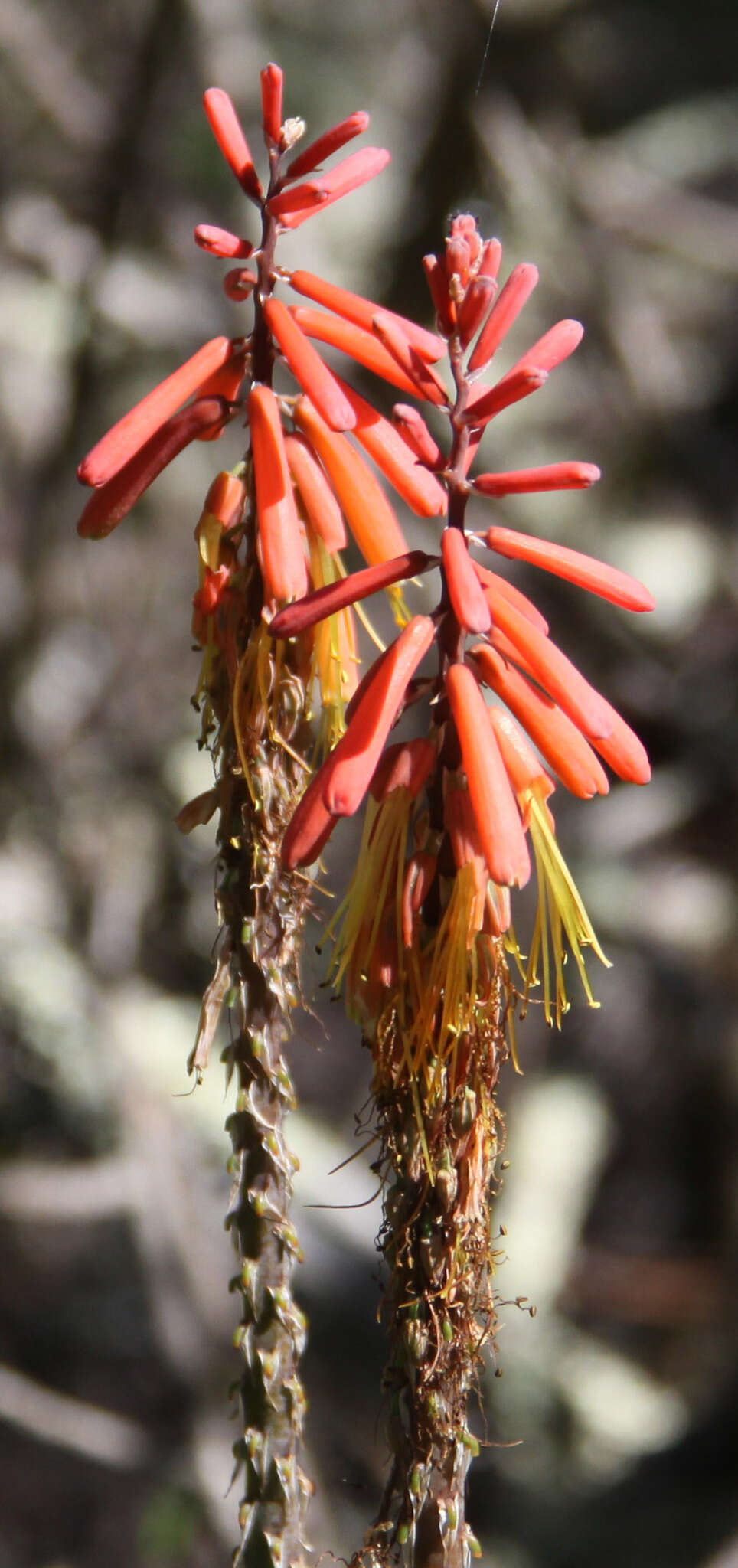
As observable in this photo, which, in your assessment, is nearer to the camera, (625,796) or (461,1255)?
(461,1255)

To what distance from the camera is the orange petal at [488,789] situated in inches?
15.8

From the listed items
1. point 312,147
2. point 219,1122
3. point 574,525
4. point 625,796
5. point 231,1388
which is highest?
point 312,147

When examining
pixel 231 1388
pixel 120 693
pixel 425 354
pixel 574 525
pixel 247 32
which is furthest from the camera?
pixel 574 525

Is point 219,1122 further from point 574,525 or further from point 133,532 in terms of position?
point 574,525

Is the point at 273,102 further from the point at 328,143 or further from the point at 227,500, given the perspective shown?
the point at 227,500

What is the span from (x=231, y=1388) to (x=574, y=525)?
173cm

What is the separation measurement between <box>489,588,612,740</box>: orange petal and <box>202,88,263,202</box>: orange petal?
0.20 metres

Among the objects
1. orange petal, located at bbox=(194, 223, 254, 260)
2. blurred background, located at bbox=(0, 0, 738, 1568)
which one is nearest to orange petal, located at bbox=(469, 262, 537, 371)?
orange petal, located at bbox=(194, 223, 254, 260)

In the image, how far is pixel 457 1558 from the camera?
0.46m

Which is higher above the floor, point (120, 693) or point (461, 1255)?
point (120, 693)

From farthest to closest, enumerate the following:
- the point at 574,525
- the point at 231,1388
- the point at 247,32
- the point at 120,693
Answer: the point at 574,525
the point at 120,693
the point at 247,32
the point at 231,1388

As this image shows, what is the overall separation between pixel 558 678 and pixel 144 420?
197 mm

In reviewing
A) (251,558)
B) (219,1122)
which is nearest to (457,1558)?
(251,558)

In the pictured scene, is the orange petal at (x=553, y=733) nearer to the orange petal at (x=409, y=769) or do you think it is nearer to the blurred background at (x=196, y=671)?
the orange petal at (x=409, y=769)
